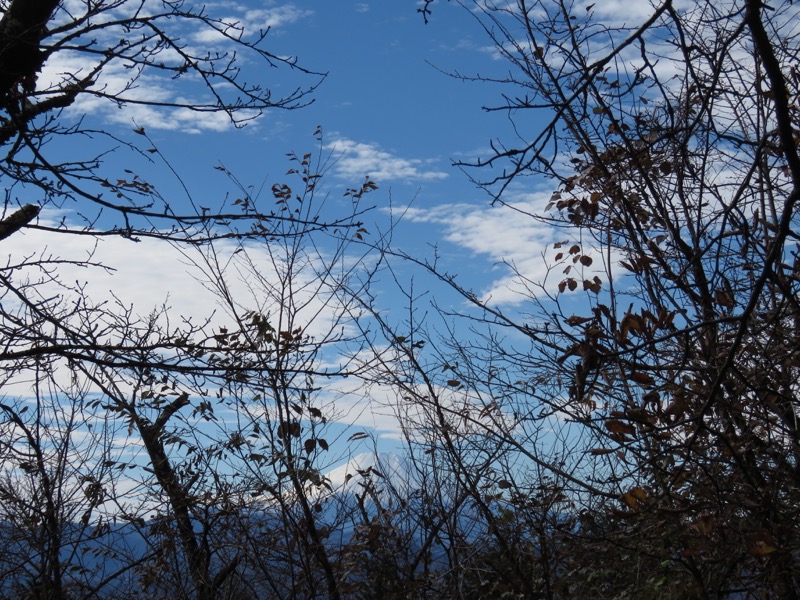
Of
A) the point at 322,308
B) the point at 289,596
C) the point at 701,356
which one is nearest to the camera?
the point at 701,356

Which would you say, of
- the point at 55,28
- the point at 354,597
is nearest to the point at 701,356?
the point at 354,597

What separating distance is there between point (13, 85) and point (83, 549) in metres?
4.75

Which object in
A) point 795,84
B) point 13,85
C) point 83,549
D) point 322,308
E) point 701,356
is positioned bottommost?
point 701,356

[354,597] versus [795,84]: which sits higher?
[795,84]

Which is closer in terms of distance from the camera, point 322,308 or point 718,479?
point 718,479

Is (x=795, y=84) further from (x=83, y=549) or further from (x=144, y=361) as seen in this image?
(x=83, y=549)

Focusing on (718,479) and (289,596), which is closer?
(718,479)

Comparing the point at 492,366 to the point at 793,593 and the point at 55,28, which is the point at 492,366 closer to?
the point at 793,593

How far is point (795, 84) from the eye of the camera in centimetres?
488

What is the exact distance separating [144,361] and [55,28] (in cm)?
221

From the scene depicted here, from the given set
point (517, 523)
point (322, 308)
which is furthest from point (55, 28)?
point (517, 523)

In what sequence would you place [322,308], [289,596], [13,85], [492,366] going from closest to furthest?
[13,85]
[492,366]
[289,596]
[322,308]

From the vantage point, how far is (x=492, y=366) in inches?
233

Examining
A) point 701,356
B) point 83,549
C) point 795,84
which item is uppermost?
point 795,84
